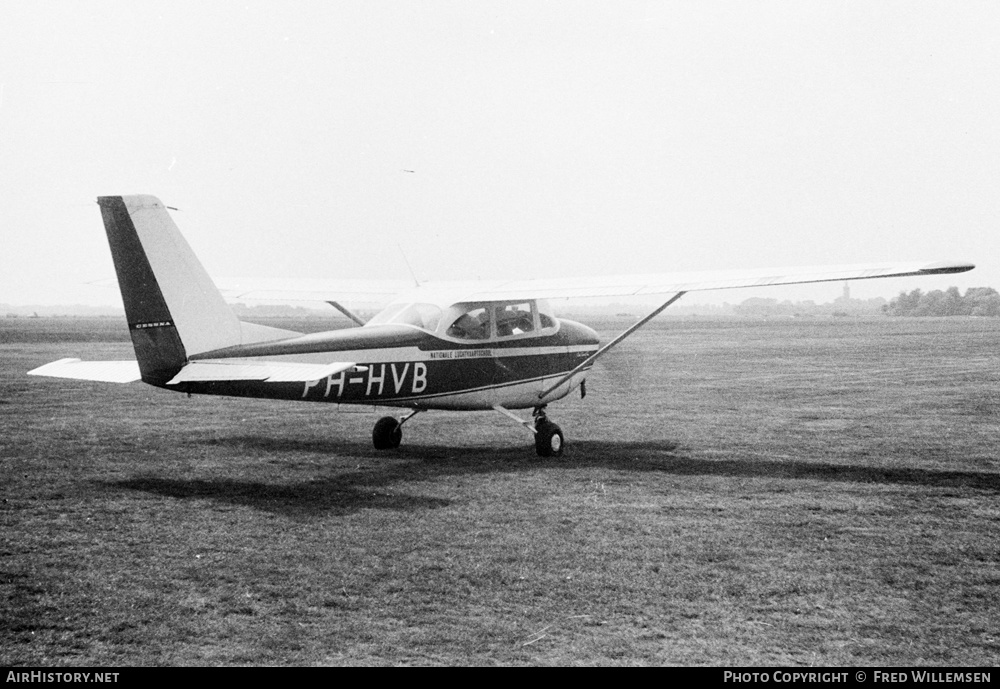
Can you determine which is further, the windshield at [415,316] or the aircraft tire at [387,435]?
the aircraft tire at [387,435]

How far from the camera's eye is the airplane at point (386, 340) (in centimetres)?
816

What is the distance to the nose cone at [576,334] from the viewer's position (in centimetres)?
1162

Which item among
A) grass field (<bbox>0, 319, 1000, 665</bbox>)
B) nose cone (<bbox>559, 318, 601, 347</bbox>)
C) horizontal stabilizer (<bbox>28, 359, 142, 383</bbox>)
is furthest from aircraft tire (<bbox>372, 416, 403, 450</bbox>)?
horizontal stabilizer (<bbox>28, 359, 142, 383</bbox>)

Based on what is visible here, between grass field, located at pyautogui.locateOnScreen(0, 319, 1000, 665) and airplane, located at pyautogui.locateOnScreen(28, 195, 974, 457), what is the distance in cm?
84

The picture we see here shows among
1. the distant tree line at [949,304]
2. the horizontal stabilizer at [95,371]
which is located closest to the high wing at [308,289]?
the horizontal stabilizer at [95,371]

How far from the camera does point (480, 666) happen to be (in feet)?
13.2

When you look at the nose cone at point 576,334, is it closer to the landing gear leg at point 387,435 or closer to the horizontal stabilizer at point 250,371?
the landing gear leg at point 387,435

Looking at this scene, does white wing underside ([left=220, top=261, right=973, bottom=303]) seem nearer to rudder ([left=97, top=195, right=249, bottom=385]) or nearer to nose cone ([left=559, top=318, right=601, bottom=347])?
nose cone ([left=559, top=318, right=601, bottom=347])

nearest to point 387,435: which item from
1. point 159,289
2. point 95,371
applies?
point 95,371

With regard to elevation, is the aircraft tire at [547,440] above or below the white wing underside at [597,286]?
below

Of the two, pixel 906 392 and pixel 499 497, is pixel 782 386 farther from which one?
pixel 499 497

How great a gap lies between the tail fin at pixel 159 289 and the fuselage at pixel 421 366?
0.19m

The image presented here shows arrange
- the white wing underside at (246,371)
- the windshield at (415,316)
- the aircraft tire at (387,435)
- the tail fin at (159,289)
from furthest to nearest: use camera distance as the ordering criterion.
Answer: the aircraft tire at (387,435) < the windshield at (415,316) < the tail fin at (159,289) < the white wing underside at (246,371)

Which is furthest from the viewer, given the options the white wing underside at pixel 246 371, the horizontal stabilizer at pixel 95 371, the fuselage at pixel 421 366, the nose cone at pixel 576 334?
the nose cone at pixel 576 334
